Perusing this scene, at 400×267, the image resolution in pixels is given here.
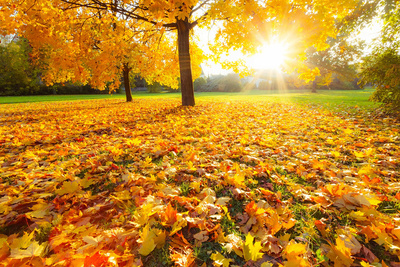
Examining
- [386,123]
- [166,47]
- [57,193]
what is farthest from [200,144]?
[166,47]

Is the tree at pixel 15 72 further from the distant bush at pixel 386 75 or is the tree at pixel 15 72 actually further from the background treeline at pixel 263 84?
the distant bush at pixel 386 75

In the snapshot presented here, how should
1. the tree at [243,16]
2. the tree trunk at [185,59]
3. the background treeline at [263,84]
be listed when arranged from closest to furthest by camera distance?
1. the tree at [243,16]
2. the tree trunk at [185,59]
3. the background treeline at [263,84]

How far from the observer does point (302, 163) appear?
8.76 feet

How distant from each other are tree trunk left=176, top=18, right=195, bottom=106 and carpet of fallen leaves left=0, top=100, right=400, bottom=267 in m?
5.93

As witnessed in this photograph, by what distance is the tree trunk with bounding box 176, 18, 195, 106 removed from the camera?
794 cm

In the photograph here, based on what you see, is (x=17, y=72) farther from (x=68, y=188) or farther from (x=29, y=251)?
(x=29, y=251)

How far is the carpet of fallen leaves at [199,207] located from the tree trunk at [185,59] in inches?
233

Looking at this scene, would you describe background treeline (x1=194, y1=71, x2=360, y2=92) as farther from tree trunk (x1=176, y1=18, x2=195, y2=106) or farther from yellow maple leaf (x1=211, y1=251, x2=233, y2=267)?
yellow maple leaf (x1=211, y1=251, x2=233, y2=267)

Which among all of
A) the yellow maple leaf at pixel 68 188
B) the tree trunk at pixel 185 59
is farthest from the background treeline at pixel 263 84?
the yellow maple leaf at pixel 68 188

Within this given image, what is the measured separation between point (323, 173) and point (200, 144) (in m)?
1.98

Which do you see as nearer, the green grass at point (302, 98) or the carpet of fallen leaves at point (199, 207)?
the carpet of fallen leaves at point (199, 207)

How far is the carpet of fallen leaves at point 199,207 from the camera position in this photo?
125 cm

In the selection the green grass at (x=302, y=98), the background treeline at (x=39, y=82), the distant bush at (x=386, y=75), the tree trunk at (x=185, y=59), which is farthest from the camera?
the background treeline at (x=39, y=82)

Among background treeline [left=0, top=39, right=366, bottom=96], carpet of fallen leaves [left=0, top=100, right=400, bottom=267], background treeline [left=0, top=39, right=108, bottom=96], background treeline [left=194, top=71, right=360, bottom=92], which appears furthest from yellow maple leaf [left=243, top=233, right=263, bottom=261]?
background treeline [left=194, top=71, right=360, bottom=92]
